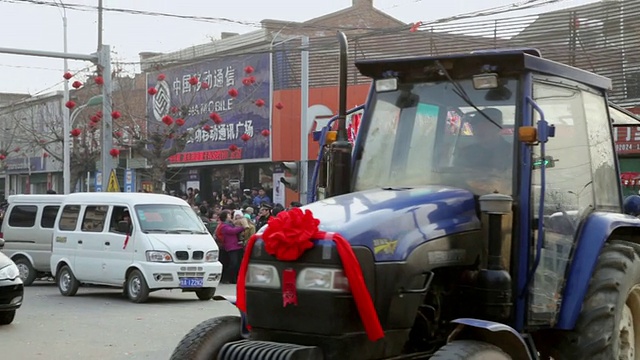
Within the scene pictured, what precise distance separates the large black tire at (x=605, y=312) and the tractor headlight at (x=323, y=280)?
201 centimetres

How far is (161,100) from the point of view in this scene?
125 feet

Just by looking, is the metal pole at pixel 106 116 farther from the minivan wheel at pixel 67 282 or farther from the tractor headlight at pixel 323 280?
the tractor headlight at pixel 323 280

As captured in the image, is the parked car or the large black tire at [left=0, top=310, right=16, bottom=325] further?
the large black tire at [left=0, top=310, right=16, bottom=325]

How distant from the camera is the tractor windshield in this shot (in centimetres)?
657

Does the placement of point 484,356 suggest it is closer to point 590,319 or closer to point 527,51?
point 590,319

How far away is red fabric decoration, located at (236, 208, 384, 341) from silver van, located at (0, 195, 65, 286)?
55.6 ft

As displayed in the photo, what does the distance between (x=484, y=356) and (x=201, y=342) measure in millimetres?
1866

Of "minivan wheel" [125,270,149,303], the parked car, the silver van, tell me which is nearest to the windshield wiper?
the parked car

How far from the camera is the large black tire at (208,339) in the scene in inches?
247

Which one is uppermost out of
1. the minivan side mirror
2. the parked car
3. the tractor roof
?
the tractor roof

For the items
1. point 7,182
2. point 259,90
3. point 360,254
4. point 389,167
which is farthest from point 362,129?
point 7,182

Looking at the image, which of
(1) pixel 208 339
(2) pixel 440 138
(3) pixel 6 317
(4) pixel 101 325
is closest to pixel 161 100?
(3) pixel 6 317

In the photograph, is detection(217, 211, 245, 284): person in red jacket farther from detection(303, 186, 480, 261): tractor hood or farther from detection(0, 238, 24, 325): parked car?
detection(303, 186, 480, 261): tractor hood

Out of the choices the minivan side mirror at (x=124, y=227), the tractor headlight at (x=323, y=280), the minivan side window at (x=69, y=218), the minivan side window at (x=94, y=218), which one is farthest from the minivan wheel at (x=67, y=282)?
the tractor headlight at (x=323, y=280)
